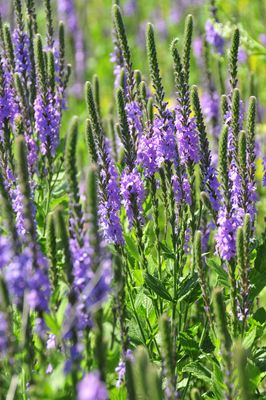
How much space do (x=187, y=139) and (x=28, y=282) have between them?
4.75ft

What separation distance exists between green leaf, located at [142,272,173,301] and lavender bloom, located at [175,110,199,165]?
2.45ft

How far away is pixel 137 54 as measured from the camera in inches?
496

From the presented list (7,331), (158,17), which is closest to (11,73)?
→ (7,331)

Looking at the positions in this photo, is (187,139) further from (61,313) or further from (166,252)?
(61,313)

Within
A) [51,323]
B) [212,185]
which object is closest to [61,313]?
[51,323]

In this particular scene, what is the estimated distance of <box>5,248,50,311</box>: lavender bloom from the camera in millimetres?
1720

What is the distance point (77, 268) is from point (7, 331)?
14.4 inches

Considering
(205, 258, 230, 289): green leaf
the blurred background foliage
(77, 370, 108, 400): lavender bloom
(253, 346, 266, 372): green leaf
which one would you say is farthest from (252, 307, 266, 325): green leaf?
the blurred background foliage

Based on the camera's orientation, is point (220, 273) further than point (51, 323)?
Yes

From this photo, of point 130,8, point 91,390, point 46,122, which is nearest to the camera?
point 91,390

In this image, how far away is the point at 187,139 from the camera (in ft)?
9.11

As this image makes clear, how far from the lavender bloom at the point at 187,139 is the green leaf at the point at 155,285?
0.75 m

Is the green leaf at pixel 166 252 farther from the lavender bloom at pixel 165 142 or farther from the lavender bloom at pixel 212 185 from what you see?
the lavender bloom at pixel 165 142

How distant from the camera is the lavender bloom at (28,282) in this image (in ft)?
5.64
